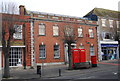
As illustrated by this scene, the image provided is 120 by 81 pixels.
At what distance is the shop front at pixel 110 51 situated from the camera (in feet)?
105

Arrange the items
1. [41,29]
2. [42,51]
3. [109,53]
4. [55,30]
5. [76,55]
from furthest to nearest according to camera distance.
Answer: [109,53]
[55,30]
[41,29]
[42,51]
[76,55]

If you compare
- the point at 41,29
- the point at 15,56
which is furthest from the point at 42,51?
the point at 15,56

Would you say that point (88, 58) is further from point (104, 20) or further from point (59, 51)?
point (104, 20)

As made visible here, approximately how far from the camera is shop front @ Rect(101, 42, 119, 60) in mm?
32062

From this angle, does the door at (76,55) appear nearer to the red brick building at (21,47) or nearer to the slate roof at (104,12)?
the red brick building at (21,47)

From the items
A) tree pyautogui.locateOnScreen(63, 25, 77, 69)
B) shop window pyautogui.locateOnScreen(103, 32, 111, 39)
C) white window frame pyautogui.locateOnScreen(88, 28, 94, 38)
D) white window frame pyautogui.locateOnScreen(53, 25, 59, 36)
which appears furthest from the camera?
shop window pyautogui.locateOnScreen(103, 32, 111, 39)

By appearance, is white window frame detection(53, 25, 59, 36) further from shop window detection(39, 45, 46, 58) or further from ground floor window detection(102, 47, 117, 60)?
ground floor window detection(102, 47, 117, 60)

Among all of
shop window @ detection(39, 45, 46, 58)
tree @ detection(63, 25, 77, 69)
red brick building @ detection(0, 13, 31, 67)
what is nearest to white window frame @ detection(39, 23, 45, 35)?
red brick building @ detection(0, 13, 31, 67)

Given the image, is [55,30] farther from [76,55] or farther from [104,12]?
[104,12]

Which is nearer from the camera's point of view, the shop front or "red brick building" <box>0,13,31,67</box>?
"red brick building" <box>0,13,31,67</box>

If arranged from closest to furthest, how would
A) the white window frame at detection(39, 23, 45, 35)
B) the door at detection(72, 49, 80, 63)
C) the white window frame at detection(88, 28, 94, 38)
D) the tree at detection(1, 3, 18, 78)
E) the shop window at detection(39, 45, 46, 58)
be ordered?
the tree at detection(1, 3, 18, 78), the door at detection(72, 49, 80, 63), the shop window at detection(39, 45, 46, 58), the white window frame at detection(39, 23, 45, 35), the white window frame at detection(88, 28, 94, 38)

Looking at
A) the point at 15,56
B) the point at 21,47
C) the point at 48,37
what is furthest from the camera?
the point at 48,37

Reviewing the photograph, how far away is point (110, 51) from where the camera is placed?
32.9 meters

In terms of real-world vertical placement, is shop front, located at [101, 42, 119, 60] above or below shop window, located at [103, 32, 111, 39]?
below
